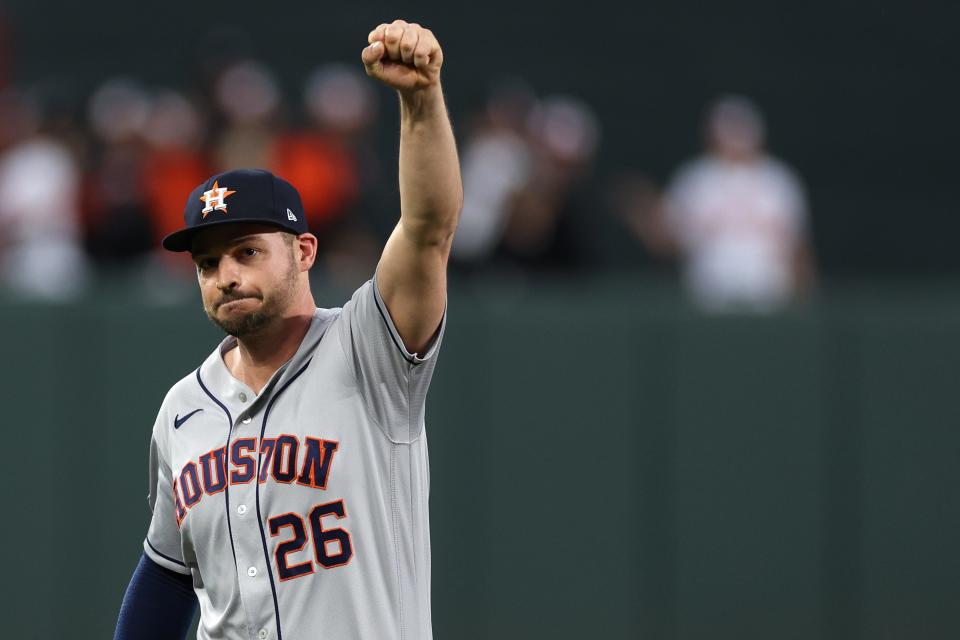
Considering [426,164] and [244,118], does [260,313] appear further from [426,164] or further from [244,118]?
[244,118]

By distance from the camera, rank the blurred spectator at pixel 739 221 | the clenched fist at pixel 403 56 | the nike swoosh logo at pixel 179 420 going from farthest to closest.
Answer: the blurred spectator at pixel 739 221
the nike swoosh logo at pixel 179 420
the clenched fist at pixel 403 56

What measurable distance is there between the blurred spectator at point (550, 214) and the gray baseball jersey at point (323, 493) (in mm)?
4432

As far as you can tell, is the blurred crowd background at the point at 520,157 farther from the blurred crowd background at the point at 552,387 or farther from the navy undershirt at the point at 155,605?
the navy undershirt at the point at 155,605

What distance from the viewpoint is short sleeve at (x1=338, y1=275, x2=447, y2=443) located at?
310cm

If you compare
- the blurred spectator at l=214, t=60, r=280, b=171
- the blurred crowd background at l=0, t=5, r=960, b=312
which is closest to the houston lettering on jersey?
the blurred crowd background at l=0, t=5, r=960, b=312

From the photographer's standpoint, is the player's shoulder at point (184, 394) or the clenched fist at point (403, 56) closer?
the clenched fist at point (403, 56)

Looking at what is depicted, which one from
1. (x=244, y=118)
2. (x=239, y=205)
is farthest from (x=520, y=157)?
(x=239, y=205)

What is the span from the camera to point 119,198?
7500 millimetres

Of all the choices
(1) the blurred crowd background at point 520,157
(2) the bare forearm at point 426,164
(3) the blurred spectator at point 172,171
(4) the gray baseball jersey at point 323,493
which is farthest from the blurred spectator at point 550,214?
(2) the bare forearm at point 426,164

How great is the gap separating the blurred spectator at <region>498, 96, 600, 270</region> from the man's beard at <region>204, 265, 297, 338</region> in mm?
4495

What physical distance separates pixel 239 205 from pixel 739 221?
531 centimetres

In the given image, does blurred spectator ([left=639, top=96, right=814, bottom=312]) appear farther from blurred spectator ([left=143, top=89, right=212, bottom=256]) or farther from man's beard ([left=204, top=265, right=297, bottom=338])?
man's beard ([left=204, top=265, right=297, bottom=338])

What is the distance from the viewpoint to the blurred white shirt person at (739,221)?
8.09m

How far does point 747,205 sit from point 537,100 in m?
2.39
